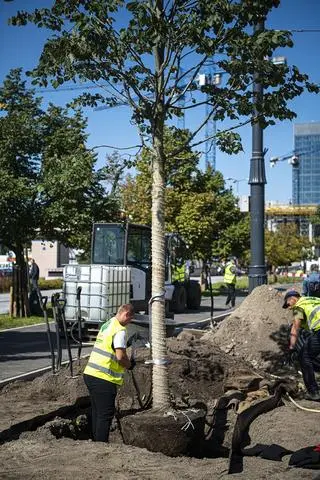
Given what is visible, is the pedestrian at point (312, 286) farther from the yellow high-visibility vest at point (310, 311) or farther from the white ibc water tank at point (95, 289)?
the yellow high-visibility vest at point (310, 311)

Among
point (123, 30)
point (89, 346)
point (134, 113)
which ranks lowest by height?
point (89, 346)

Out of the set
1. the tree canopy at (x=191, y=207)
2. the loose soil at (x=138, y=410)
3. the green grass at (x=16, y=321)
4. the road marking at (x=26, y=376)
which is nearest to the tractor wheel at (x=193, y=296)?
the tree canopy at (x=191, y=207)

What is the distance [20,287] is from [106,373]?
1445 cm

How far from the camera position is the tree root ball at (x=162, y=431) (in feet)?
21.0

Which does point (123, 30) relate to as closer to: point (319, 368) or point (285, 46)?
A: point (285, 46)

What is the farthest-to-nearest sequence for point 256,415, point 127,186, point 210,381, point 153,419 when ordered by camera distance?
point 127,186, point 210,381, point 256,415, point 153,419

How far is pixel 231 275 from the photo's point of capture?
24406mm

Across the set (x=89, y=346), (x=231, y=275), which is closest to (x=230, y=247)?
(x=231, y=275)

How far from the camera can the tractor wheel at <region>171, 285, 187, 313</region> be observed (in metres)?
23.7

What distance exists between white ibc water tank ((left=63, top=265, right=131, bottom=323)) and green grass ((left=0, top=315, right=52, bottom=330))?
3.81 metres

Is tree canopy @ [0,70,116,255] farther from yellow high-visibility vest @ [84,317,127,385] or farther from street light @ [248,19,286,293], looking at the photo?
yellow high-visibility vest @ [84,317,127,385]

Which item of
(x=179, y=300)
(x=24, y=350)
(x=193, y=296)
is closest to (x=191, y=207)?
(x=193, y=296)

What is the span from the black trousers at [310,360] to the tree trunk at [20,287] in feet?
42.5

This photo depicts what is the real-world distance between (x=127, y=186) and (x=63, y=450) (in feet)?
91.1
